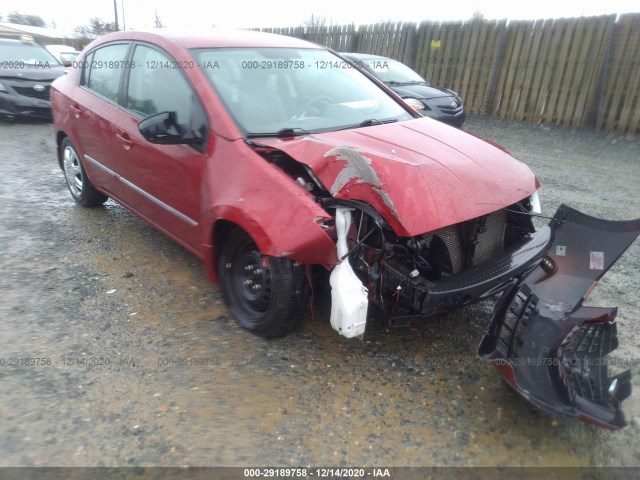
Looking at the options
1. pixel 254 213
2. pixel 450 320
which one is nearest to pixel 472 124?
pixel 450 320

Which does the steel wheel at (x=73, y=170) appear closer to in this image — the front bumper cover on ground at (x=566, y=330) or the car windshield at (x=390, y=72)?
the front bumper cover on ground at (x=566, y=330)

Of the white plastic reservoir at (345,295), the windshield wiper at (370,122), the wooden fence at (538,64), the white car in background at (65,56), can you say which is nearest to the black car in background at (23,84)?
the white car in background at (65,56)

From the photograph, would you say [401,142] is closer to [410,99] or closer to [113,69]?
[113,69]

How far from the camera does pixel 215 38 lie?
3.76m

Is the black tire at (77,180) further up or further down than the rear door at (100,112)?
further down

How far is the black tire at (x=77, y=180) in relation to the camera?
495cm

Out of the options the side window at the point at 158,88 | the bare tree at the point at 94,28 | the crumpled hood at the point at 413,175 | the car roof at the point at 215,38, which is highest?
the car roof at the point at 215,38

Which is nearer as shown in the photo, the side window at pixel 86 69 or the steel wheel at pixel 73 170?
the side window at pixel 86 69

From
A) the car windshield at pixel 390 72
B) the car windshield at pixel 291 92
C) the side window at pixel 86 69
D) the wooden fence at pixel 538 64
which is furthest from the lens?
the wooden fence at pixel 538 64

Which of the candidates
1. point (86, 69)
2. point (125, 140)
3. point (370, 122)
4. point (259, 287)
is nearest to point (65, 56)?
point (86, 69)

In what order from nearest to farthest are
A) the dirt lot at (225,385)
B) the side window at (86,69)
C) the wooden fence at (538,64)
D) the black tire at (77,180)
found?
the dirt lot at (225,385)
the side window at (86,69)
the black tire at (77,180)
the wooden fence at (538,64)

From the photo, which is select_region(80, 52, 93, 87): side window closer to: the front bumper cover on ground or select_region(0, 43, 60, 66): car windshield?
the front bumper cover on ground

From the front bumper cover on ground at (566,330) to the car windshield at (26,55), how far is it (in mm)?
11153

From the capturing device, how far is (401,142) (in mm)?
3062
